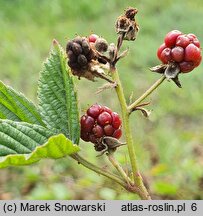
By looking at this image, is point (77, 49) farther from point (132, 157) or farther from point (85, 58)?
point (132, 157)

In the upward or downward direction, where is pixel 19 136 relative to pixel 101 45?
downward

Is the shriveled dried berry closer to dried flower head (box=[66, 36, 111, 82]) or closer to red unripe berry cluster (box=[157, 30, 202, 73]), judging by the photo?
dried flower head (box=[66, 36, 111, 82])

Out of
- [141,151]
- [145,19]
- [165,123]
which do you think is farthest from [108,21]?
[141,151]

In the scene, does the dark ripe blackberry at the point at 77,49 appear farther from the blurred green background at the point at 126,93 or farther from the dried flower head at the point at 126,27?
the blurred green background at the point at 126,93

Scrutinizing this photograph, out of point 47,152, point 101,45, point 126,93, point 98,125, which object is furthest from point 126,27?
point 126,93

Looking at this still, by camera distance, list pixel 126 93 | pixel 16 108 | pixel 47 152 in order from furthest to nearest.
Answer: pixel 126 93 → pixel 16 108 → pixel 47 152

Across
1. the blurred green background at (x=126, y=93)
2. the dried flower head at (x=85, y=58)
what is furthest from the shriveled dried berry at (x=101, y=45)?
the blurred green background at (x=126, y=93)
